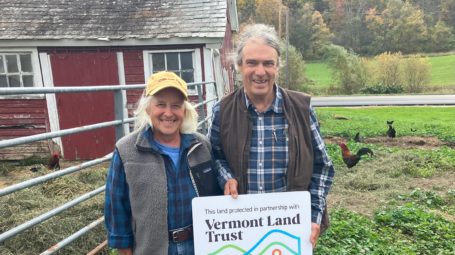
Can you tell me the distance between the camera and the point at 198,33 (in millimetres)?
8633

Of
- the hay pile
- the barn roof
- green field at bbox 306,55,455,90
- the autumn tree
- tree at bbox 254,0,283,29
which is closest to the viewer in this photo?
the hay pile

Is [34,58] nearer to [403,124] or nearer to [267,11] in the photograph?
[403,124]

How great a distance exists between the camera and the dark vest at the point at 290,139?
203 centimetres

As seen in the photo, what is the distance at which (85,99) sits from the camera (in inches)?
367

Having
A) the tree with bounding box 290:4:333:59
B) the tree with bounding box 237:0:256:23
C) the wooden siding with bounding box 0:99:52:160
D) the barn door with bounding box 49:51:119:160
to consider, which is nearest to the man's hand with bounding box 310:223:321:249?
the barn door with bounding box 49:51:119:160

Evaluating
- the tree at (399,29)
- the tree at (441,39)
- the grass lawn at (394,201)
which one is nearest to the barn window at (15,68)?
the grass lawn at (394,201)

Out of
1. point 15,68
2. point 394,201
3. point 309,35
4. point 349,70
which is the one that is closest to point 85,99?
point 15,68

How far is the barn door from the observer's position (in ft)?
30.2

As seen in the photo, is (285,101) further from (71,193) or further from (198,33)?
(198,33)

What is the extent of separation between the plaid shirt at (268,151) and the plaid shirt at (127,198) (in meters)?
0.23

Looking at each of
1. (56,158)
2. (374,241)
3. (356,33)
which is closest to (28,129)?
(56,158)

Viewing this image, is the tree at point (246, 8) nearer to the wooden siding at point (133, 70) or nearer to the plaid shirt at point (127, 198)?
the wooden siding at point (133, 70)

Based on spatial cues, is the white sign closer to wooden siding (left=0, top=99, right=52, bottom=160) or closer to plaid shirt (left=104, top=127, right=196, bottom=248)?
plaid shirt (left=104, top=127, right=196, bottom=248)

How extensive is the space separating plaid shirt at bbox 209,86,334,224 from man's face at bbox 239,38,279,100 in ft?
0.33
